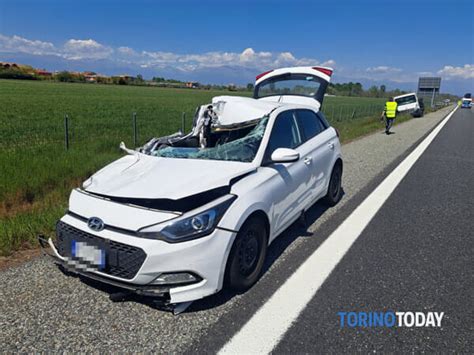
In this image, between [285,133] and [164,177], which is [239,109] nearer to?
[285,133]

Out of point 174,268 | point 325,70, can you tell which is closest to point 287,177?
point 174,268

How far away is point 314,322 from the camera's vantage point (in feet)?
8.45

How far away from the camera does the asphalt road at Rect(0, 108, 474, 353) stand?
2.35 m

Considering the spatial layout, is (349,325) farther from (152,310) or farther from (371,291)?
(152,310)

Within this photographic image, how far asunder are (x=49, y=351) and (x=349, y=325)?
2.05 m

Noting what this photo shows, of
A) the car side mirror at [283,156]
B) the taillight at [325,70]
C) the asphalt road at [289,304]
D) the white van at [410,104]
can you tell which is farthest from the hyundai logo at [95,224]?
the white van at [410,104]

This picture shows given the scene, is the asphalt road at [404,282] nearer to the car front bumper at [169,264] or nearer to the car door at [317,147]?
the car front bumper at [169,264]

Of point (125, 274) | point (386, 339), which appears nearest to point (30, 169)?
point (125, 274)

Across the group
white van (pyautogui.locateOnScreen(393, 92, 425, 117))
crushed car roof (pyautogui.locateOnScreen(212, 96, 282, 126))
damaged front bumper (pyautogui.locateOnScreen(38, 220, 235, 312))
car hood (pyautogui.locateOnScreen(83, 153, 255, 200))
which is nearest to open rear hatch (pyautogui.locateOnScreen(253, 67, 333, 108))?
crushed car roof (pyautogui.locateOnScreen(212, 96, 282, 126))

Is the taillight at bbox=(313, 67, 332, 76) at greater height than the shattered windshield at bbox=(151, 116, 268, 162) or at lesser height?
greater

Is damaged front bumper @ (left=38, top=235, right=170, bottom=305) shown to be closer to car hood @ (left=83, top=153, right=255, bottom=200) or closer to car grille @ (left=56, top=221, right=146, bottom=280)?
car grille @ (left=56, top=221, right=146, bottom=280)

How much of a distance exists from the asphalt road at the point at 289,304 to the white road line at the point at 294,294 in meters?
0.06

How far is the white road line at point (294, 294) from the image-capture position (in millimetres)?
2348

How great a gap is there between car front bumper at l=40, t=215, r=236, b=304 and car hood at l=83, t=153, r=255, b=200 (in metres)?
0.37
